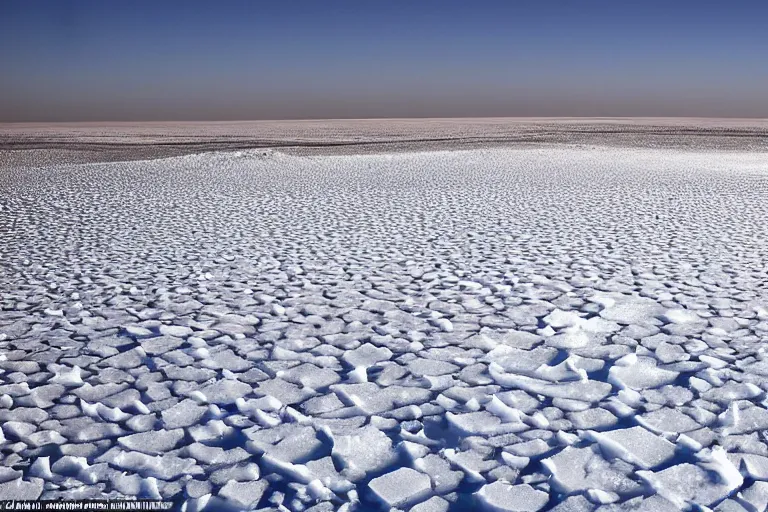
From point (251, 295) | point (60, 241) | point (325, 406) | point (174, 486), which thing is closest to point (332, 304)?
point (251, 295)

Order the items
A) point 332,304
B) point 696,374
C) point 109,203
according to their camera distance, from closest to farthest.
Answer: point 696,374, point 332,304, point 109,203

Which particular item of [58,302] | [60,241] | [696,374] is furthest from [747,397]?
[60,241]

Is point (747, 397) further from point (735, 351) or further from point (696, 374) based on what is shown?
point (735, 351)

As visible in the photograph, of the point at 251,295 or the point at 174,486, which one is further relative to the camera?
the point at 251,295

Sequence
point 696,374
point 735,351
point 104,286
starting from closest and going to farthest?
1. point 696,374
2. point 735,351
3. point 104,286

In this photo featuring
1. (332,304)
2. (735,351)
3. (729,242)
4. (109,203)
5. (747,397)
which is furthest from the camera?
(109,203)

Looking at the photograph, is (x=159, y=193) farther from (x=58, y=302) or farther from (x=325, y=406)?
(x=325, y=406)
